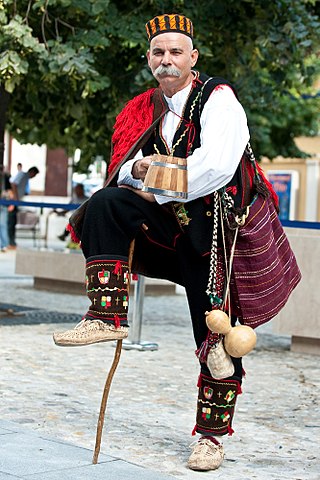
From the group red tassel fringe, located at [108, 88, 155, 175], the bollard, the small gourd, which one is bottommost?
the bollard

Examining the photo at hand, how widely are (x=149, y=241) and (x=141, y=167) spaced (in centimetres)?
33

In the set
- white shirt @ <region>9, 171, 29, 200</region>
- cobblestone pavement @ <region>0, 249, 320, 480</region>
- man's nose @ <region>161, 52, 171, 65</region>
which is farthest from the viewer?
white shirt @ <region>9, 171, 29, 200</region>

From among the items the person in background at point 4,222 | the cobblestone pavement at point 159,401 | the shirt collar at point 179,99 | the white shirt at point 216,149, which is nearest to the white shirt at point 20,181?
the person in background at point 4,222

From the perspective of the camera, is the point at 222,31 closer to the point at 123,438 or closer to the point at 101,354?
the point at 101,354

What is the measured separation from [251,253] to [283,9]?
596cm

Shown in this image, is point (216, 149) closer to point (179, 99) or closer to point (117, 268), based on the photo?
point (179, 99)

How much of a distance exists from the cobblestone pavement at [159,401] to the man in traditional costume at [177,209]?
1.15 feet

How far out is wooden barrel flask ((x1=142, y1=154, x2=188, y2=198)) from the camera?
171 inches

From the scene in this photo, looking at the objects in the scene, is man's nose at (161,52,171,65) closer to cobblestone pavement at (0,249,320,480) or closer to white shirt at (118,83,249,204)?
white shirt at (118,83,249,204)

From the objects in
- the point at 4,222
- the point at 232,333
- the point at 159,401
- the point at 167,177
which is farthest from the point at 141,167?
the point at 4,222

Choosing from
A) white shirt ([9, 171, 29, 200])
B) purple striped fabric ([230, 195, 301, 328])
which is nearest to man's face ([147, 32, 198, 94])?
purple striped fabric ([230, 195, 301, 328])

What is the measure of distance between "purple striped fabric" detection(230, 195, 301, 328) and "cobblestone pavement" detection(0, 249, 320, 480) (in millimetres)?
698

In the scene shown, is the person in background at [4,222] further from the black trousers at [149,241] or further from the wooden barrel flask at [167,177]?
the wooden barrel flask at [167,177]

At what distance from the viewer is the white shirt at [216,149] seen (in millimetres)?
4371
